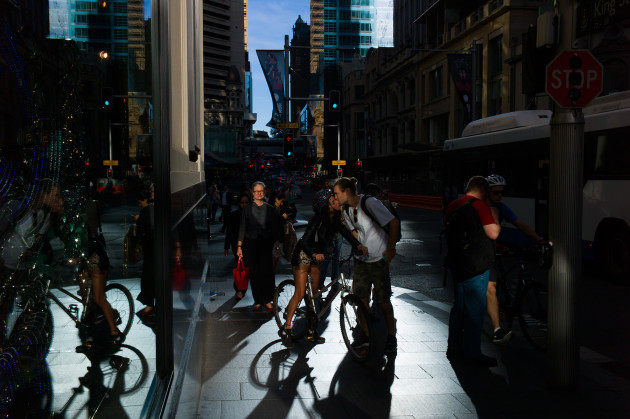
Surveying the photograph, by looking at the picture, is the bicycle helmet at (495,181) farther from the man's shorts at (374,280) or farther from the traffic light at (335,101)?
the traffic light at (335,101)

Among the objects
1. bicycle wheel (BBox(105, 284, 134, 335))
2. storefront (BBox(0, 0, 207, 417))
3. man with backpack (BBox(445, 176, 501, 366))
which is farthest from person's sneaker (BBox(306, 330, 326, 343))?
bicycle wheel (BBox(105, 284, 134, 335))

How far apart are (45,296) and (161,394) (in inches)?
51.6

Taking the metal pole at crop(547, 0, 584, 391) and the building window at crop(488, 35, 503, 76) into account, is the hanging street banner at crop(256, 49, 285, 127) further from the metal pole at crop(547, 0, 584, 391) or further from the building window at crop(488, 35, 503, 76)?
the metal pole at crop(547, 0, 584, 391)

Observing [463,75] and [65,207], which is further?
[463,75]

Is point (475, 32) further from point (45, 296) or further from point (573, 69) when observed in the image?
point (45, 296)

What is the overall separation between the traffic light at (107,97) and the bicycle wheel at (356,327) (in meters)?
4.96

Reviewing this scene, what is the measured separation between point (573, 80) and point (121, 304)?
4.59 m

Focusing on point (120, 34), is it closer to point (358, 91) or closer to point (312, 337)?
point (312, 337)

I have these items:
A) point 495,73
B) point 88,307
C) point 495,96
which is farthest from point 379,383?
point 495,73

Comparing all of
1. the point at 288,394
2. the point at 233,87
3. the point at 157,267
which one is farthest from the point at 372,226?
the point at 233,87

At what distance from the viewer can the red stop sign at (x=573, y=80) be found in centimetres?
500

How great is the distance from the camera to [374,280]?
6586mm

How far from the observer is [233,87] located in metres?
175

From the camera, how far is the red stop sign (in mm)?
5004
